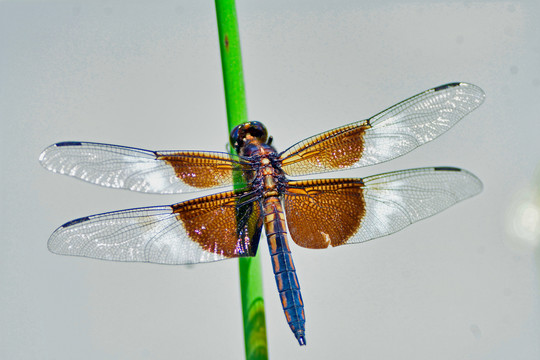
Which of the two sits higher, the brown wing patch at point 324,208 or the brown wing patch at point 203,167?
the brown wing patch at point 203,167

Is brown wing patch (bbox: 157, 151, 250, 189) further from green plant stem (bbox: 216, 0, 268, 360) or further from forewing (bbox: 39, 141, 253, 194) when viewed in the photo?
green plant stem (bbox: 216, 0, 268, 360)

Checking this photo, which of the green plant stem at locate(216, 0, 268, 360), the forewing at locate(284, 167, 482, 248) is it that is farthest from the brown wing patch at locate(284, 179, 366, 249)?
the green plant stem at locate(216, 0, 268, 360)

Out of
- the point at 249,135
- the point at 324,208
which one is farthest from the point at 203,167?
the point at 324,208

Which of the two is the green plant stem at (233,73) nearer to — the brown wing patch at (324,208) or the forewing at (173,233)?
the forewing at (173,233)

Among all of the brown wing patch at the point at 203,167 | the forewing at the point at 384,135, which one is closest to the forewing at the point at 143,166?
the brown wing patch at the point at 203,167

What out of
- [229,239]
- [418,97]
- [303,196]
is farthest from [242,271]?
[418,97]

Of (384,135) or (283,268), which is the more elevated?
(384,135)

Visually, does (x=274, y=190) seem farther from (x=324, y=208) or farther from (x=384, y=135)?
(x=384, y=135)
